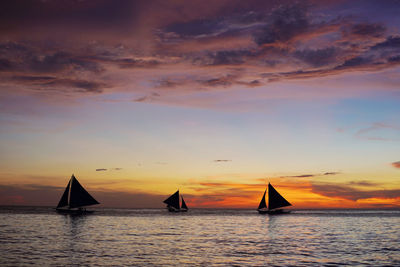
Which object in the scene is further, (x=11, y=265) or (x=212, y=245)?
(x=212, y=245)

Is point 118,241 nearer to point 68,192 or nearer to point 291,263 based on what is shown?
point 291,263

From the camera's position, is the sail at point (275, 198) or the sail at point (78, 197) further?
the sail at point (275, 198)

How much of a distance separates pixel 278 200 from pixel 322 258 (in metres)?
90.1

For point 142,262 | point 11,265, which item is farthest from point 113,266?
point 11,265

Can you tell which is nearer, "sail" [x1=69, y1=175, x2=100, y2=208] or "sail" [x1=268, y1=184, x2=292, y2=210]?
"sail" [x1=69, y1=175, x2=100, y2=208]

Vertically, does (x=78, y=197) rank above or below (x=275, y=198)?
above

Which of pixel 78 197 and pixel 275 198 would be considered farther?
pixel 275 198

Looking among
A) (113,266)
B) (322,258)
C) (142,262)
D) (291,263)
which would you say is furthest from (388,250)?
(113,266)

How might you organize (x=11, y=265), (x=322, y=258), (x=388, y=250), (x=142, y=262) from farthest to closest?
(x=388, y=250), (x=322, y=258), (x=142, y=262), (x=11, y=265)

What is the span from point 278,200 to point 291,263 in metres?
93.9

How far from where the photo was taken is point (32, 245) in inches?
1614

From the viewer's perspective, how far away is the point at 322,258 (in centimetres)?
3450

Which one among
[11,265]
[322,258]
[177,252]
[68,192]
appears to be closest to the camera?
[11,265]

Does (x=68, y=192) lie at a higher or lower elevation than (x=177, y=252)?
higher
